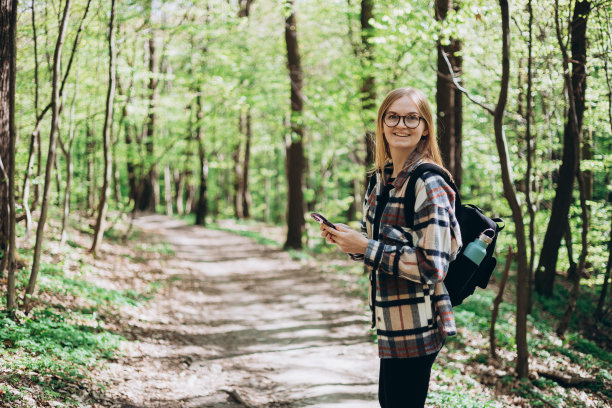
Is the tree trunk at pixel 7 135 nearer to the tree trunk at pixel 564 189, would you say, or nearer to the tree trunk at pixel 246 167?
the tree trunk at pixel 564 189

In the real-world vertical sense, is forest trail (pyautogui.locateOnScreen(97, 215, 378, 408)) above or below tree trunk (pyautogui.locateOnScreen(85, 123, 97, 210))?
below

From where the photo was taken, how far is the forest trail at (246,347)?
446 cm

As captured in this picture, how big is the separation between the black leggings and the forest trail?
230 cm

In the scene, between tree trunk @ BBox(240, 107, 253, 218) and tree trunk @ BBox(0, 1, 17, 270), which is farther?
tree trunk @ BBox(240, 107, 253, 218)

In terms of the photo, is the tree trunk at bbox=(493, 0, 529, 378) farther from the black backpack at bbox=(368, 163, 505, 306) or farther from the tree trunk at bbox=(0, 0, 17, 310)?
the tree trunk at bbox=(0, 0, 17, 310)

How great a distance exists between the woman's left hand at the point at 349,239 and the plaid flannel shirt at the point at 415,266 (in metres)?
0.04

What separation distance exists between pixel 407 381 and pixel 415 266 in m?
0.63

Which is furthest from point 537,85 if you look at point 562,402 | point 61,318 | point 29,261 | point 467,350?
point 29,261

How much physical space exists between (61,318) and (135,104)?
7.75 metres

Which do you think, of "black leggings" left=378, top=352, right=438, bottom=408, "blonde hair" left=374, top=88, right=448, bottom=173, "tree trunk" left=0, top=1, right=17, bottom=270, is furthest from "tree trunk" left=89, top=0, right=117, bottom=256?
"black leggings" left=378, top=352, right=438, bottom=408

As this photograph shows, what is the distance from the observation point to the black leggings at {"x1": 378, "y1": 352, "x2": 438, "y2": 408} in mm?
2123

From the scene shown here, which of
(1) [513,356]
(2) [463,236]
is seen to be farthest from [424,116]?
(1) [513,356]

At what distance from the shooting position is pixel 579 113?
7934 millimetres

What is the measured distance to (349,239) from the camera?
2080 millimetres
